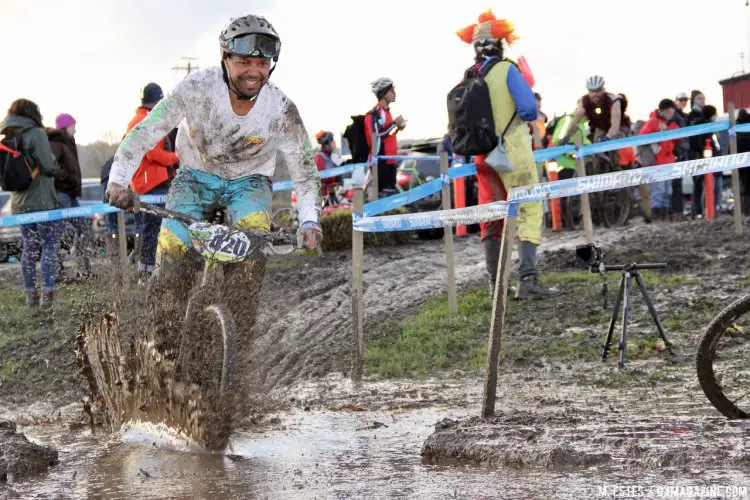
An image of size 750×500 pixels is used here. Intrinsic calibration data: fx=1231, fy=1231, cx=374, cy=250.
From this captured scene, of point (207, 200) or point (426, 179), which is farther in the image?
point (426, 179)

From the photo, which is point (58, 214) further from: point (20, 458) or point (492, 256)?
point (20, 458)

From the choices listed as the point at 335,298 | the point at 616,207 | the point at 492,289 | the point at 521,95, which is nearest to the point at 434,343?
the point at 492,289

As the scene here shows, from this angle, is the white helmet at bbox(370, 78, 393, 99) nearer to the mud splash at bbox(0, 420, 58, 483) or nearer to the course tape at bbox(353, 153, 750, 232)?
the course tape at bbox(353, 153, 750, 232)

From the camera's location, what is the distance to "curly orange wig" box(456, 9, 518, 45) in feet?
34.9

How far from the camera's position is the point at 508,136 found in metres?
10.6

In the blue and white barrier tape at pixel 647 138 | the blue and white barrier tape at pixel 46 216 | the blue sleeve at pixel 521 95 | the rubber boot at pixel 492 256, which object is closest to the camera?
the blue sleeve at pixel 521 95

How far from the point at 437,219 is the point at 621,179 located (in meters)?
1.38

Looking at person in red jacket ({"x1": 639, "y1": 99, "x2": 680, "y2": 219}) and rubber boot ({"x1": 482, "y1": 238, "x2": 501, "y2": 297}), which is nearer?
rubber boot ({"x1": 482, "y1": 238, "x2": 501, "y2": 297})

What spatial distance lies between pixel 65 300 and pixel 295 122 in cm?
658

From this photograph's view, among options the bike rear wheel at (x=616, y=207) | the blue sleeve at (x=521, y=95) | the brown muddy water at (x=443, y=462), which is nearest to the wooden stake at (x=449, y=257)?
the blue sleeve at (x=521, y=95)

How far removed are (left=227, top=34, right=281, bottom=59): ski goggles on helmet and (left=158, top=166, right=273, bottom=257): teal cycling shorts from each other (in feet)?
2.66

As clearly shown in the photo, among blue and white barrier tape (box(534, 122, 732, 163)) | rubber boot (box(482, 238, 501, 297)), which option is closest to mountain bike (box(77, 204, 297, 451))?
rubber boot (box(482, 238, 501, 297))

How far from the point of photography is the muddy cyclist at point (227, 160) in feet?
22.4

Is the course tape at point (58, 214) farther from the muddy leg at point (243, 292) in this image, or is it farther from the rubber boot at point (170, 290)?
the muddy leg at point (243, 292)
